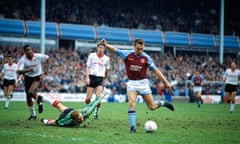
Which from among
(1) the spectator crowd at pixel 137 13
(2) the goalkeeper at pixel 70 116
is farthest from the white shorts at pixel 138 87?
(1) the spectator crowd at pixel 137 13

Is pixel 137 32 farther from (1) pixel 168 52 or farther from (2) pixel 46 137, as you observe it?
(2) pixel 46 137

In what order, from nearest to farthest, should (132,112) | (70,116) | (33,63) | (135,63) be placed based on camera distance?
(132,112) < (135,63) < (70,116) < (33,63)

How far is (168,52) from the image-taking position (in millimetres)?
50750

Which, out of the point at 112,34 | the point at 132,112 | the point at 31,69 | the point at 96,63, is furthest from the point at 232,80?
the point at 112,34

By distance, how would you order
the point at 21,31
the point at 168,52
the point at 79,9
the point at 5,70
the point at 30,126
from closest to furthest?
the point at 30,126 < the point at 5,70 < the point at 21,31 < the point at 79,9 < the point at 168,52

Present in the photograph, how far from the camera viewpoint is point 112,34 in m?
47.2

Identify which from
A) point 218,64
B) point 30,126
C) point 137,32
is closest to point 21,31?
point 137,32

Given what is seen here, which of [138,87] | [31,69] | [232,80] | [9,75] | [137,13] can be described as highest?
[137,13]

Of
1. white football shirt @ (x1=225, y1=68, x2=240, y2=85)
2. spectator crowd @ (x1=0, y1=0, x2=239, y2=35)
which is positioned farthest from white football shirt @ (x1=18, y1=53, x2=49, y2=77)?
spectator crowd @ (x1=0, y1=0, x2=239, y2=35)

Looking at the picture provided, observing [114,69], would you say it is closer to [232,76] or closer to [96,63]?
[232,76]

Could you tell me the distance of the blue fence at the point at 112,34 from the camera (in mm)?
42062

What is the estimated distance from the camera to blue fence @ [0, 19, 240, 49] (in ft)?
138

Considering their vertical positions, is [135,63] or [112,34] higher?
[112,34]

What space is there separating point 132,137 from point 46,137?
2.10 m
